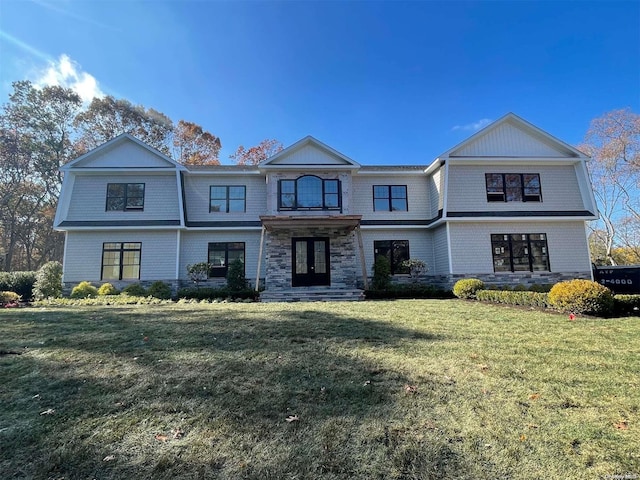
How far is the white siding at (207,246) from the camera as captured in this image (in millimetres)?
15422

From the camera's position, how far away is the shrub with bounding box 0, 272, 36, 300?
15.3 m

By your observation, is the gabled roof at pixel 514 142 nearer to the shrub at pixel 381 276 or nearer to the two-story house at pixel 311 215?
the two-story house at pixel 311 215

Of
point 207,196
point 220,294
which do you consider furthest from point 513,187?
point 207,196

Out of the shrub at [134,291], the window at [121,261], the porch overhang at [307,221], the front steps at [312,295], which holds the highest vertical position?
the porch overhang at [307,221]

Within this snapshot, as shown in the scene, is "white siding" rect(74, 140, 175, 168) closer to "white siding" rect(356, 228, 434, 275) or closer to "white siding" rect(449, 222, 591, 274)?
"white siding" rect(356, 228, 434, 275)

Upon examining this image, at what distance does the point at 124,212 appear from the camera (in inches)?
602

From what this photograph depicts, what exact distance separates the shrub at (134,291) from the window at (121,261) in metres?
1.09

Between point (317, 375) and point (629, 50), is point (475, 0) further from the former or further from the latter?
point (317, 375)

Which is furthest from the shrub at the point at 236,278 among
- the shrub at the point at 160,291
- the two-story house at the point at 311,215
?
the shrub at the point at 160,291

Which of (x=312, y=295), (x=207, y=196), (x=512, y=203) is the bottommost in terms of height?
(x=312, y=295)

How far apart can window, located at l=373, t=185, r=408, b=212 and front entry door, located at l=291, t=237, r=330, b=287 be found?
342 cm

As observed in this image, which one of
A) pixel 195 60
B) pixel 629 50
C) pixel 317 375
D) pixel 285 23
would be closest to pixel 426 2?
pixel 285 23

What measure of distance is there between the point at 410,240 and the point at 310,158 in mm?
6436

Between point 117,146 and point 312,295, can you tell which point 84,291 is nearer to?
point 117,146
